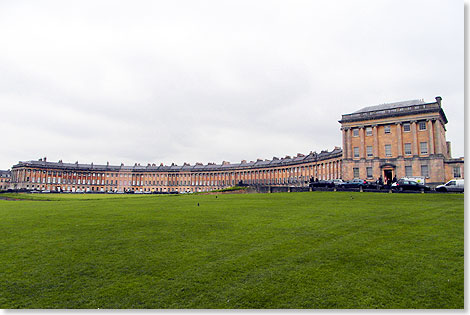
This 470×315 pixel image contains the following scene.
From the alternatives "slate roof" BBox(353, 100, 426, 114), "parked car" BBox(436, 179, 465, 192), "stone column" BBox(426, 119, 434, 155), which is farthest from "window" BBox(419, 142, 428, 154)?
"parked car" BBox(436, 179, 465, 192)

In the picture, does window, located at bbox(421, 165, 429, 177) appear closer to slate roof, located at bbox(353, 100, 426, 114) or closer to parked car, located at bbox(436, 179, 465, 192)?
slate roof, located at bbox(353, 100, 426, 114)

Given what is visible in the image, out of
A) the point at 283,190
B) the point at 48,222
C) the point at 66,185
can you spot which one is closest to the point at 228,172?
the point at 66,185

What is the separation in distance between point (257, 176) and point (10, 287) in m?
111

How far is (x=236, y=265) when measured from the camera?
27.4 ft

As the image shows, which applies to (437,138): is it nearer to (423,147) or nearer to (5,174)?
(423,147)

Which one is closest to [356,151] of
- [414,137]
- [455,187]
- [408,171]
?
[408,171]

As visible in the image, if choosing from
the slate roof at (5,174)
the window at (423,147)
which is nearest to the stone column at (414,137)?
the window at (423,147)

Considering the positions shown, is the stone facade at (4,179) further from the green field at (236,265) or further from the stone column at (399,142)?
the green field at (236,265)

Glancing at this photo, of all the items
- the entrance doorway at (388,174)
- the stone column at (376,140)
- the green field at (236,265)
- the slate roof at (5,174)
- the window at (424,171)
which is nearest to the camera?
the green field at (236,265)

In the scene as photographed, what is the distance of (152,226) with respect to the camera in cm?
1387

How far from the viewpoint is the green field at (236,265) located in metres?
6.55

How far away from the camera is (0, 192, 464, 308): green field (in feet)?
21.5

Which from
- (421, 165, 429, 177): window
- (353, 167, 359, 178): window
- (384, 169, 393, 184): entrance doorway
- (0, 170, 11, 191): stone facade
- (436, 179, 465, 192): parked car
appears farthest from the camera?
(0, 170, 11, 191): stone facade

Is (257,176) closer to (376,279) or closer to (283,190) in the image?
(283,190)
